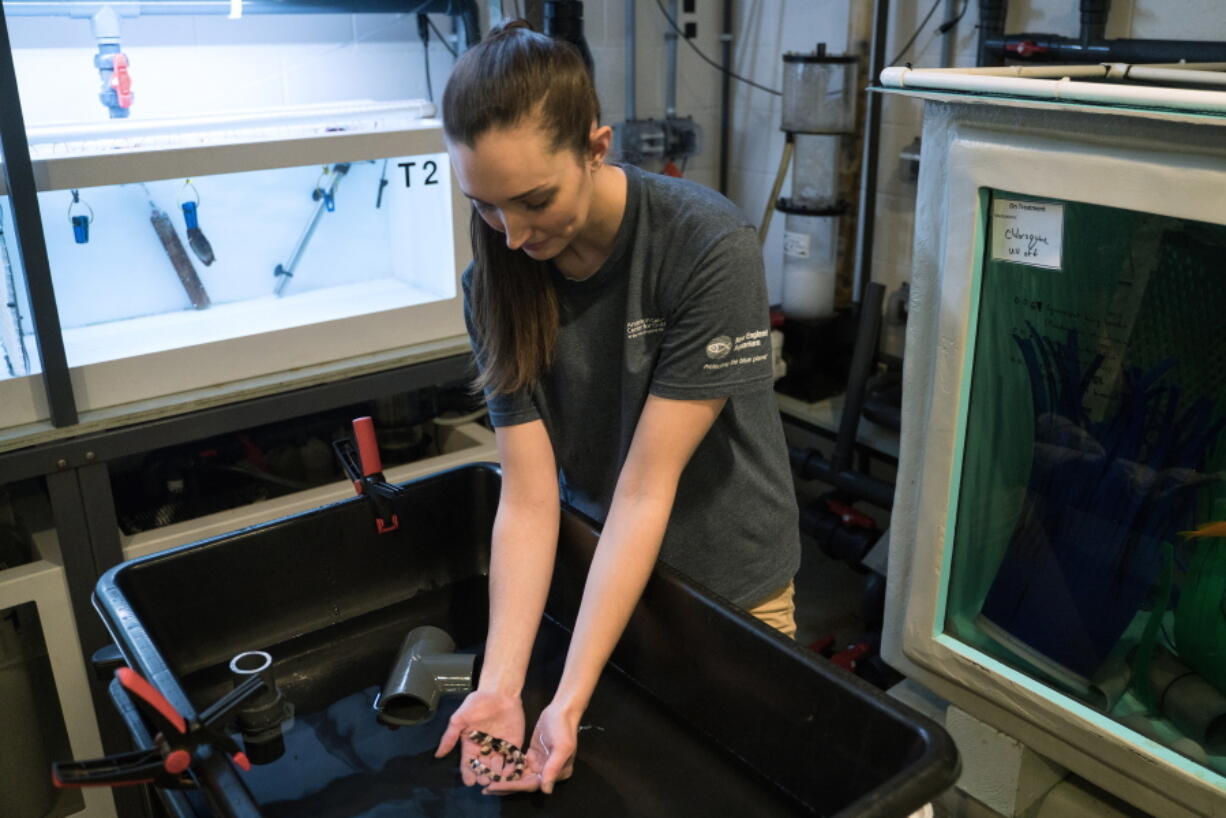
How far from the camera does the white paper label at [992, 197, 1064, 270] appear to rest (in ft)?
4.02

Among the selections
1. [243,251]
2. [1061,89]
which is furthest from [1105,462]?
[243,251]

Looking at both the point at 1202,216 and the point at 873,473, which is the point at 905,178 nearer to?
the point at 873,473

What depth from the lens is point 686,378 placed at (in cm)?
98

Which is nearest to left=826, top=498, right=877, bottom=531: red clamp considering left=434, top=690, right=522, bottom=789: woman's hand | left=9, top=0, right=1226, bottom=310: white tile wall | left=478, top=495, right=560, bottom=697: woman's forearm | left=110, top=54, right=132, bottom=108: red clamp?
left=9, top=0, right=1226, bottom=310: white tile wall

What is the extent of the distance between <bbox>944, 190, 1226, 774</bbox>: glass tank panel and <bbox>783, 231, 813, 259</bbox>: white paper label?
1030 millimetres

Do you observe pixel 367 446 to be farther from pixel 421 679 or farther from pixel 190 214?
pixel 190 214

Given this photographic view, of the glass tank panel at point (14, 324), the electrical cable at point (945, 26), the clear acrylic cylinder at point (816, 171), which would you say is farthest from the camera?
the clear acrylic cylinder at point (816, 171)

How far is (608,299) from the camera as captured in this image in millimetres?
1055

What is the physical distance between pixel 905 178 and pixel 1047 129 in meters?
1.13

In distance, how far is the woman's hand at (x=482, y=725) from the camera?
35.1 inches

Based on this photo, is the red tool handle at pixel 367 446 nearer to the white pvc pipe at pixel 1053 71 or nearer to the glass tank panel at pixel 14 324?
the glass tank panel at pixel 14 324

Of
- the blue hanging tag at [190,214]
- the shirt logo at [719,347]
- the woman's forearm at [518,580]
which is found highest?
the blue hanging tag at [190,214]

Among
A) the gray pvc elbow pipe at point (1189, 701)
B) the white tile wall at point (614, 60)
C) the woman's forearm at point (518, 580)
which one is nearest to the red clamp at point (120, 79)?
the white tile wall at point (614, 60)

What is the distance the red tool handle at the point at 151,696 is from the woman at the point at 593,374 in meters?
0.26
